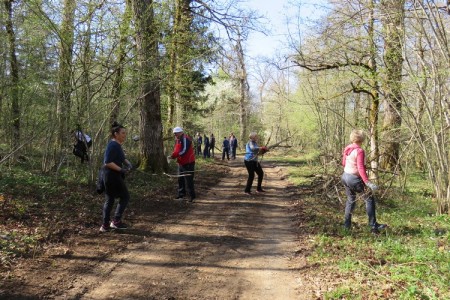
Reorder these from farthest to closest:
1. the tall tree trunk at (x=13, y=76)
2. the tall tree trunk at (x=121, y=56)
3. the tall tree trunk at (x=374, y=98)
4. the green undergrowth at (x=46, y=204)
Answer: the tall tree trunk at (x=13, y=76), the tall tree trunk at (x=374, y=98), the tall tree trunk at (x=121, y=56), the green undergrowth at (x=46, y=204)

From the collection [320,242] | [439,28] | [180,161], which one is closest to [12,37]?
[180,161]

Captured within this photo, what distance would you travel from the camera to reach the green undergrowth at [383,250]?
13.9 feet

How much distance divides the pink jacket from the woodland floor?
1.48 meters

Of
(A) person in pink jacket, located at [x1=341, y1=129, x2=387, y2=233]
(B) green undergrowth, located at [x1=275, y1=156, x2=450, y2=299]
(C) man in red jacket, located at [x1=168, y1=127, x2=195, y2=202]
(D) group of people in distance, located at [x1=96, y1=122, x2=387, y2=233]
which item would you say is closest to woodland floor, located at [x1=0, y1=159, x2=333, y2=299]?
(B) green undergrowth, located at [x1=275, y1=156, x2=450, y2=299]

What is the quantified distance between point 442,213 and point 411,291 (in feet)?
15.0

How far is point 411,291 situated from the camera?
3.96 meters

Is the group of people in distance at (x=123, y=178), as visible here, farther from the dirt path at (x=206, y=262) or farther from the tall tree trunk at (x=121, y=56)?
the tall tree trunk at (x=121, y=56)

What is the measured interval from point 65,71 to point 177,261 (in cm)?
579

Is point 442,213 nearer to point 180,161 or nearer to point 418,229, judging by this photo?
point 418,229

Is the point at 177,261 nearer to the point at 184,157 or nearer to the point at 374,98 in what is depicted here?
the point at 184,157

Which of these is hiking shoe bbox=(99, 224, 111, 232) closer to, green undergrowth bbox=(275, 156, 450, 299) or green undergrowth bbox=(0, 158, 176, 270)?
green undergrowth bbox=(0, 158, 176, 270)

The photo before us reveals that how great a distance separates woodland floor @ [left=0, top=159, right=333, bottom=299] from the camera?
13.8 ft

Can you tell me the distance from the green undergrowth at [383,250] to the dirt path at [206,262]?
52cm

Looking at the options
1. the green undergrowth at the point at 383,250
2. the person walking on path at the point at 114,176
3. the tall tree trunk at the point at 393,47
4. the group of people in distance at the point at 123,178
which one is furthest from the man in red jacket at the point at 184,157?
the tall tree trunk at the point at 393,47
